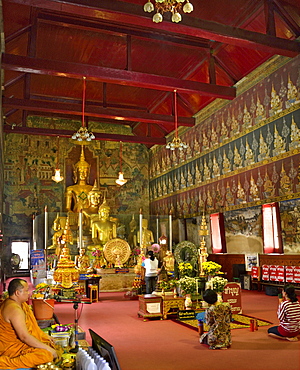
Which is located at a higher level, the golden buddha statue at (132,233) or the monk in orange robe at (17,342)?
the golden buddha statue at (132,233)

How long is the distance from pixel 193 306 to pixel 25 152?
11.3 metres

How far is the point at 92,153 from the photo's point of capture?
17.2 metres

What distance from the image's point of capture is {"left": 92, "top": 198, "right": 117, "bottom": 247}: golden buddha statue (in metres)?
14.0

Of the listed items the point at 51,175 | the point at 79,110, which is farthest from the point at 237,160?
the point at 51,175

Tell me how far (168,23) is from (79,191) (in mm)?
10025

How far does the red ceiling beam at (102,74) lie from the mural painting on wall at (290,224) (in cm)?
347

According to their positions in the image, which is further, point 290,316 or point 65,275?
point 65,275

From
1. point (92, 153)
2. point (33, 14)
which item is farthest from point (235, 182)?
point (92, 153)

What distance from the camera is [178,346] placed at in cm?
496

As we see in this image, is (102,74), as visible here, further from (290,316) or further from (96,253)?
(290,316)

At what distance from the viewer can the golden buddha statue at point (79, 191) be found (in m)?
16.0

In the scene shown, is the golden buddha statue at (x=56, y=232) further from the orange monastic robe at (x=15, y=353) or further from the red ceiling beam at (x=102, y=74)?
the orange monastic robe at (x=15, y=353)

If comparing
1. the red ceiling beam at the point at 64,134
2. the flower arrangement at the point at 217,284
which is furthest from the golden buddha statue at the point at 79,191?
the flower arrangement at the point at 217,284

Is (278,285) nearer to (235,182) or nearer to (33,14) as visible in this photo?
(235,182)
